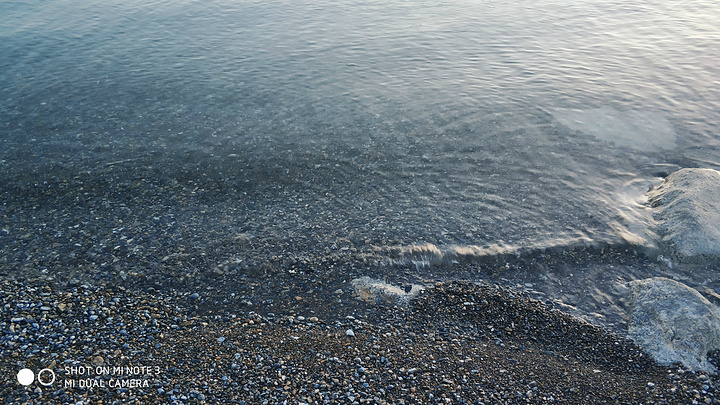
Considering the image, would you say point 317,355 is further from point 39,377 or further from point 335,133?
point 335,133

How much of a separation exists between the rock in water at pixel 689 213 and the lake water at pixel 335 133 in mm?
528

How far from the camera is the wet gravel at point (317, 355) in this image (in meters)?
6.45

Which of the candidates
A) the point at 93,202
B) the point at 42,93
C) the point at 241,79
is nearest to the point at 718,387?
the point at 93,202

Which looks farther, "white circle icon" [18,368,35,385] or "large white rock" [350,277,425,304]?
"large white rock" [350,277,425,304]

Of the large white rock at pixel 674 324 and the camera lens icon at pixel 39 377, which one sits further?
the large white rock at pixel 674 324

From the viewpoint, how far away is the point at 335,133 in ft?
50.7

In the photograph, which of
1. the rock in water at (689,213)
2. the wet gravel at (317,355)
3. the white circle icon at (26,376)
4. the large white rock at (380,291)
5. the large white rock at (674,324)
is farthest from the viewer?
the rock in water at (689,213)

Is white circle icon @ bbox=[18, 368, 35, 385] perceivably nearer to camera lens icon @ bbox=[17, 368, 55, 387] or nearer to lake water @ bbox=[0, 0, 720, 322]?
camera lens icon @ bbox=[17, 368, 55, 387]

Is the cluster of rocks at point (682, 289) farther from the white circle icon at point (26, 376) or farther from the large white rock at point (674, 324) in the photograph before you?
the white circle icon at point (26, 376)

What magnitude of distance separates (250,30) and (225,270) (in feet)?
65.0

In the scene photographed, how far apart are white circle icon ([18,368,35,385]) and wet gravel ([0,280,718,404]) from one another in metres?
0.09

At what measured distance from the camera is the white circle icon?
6.21m

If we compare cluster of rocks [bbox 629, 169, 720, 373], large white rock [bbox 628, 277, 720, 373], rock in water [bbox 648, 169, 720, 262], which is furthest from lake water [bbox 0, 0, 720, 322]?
large white rock [bbox 628, 277, 720, 373]

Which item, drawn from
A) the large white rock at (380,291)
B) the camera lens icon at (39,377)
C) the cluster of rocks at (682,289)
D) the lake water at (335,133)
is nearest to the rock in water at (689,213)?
the cluster of rocks at (682,289)
